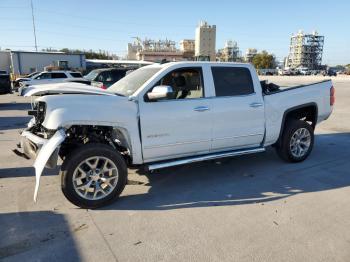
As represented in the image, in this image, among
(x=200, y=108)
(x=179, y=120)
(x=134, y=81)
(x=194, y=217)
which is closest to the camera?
(x=194, y=217)

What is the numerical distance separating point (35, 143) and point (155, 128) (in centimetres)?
153

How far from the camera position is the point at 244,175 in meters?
5.25

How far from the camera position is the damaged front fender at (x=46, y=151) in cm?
363

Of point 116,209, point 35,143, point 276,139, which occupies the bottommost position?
point 116,209

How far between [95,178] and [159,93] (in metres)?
1.38

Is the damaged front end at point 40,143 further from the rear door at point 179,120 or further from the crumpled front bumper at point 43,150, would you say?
the rear door at point 179,120

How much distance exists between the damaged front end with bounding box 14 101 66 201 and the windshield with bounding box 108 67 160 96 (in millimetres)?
1152

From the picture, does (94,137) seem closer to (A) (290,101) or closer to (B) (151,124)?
(B) (151,124)

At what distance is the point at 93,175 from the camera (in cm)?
404

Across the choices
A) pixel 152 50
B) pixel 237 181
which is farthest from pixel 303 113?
pixel 152 50

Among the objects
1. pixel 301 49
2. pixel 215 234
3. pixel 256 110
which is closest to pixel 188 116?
pixel 256 110

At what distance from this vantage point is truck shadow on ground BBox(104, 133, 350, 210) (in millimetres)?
4281

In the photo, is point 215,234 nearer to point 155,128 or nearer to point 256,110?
point 155,128

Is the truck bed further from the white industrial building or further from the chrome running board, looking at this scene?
the white industrial building
